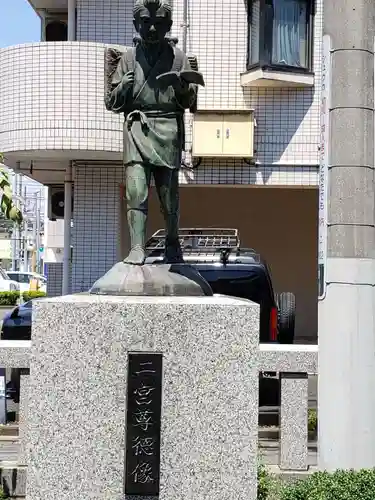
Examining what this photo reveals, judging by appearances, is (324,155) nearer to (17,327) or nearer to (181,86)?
(181,86)

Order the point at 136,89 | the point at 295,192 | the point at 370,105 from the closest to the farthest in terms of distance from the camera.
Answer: the point at 136,89 < the point at 370,105 < the point at 295,192

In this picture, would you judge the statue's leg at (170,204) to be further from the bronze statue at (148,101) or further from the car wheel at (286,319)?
the car wheel at (286,319)

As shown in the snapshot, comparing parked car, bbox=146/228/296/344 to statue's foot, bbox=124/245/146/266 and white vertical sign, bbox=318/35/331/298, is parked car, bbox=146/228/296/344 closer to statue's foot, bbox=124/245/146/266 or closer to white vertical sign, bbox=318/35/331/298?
white vertical sign, bbox=318/35/331/298

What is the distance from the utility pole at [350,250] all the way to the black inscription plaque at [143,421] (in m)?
1.52

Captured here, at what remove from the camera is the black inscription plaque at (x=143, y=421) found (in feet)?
14.6

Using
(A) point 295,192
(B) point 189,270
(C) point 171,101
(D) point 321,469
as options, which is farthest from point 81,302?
(A) point 295,192

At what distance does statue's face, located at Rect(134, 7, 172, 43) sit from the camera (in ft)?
16.2

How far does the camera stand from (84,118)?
38.1 feet

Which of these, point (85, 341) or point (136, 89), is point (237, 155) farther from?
point (85, 341)

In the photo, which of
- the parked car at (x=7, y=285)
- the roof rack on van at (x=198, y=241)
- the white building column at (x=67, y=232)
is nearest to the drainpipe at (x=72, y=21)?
the white building column at (x=67, y=232)

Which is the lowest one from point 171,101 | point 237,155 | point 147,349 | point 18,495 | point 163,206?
point 18,495

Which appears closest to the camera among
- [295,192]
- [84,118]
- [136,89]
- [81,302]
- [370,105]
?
[81,302]

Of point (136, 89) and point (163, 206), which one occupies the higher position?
point (136, 89)

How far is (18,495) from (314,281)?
11244mm
